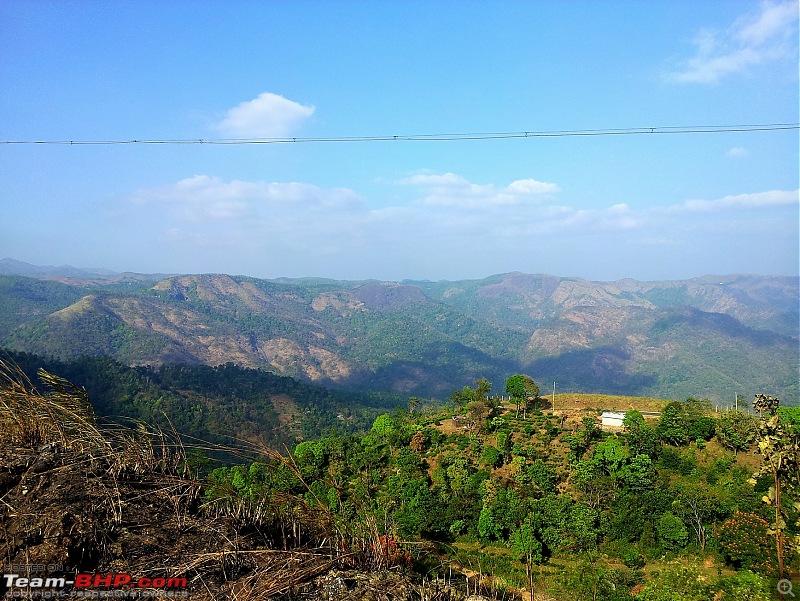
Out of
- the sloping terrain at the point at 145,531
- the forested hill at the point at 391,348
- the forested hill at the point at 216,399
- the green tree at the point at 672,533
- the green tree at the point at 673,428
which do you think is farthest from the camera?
the forested hill at the point at 391,348

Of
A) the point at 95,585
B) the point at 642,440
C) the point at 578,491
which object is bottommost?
the point at 578,491

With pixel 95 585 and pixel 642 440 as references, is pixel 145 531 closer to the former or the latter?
pixel 95 585

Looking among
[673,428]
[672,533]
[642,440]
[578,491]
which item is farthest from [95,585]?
[673,428]

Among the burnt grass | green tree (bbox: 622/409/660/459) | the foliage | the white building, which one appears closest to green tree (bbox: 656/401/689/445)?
green tree (bbox: 622/409/660/459)

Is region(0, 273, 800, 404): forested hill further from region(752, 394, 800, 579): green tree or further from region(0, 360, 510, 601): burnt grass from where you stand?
region(0, 360, 510, 601): burnt grass

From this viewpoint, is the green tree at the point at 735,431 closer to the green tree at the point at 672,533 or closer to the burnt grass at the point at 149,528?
the green tree at the point at 672,533

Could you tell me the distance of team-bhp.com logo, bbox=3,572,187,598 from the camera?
2.04 metres

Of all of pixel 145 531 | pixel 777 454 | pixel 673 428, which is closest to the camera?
pixel 145 531

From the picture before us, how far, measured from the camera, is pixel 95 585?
7.06 ft

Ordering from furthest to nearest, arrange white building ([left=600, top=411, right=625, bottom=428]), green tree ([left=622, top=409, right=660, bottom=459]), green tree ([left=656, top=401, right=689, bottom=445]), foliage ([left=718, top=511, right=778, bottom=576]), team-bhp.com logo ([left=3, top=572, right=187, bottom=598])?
white building ([left=600, top=411, right=625, bottom=428]) → green tree ([left=656, top=401, right=689, bottom=445]) → green tree ([left=622, top=409, right=660, bottom=459]) → foliage ([left=718, top=511, right=778, bottom=576]) → team-bhp.com logo ([left=3, top=572, right=187, bottom=598])

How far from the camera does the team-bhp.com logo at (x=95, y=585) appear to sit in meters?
2.04

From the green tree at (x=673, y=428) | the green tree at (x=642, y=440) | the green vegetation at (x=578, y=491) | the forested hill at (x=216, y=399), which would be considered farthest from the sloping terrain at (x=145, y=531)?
the forested hill at (x=216, y=399)

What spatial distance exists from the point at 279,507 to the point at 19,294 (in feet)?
707

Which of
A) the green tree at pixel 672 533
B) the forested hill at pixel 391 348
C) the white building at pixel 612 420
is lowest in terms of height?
the forested hill at pixel 391 348
